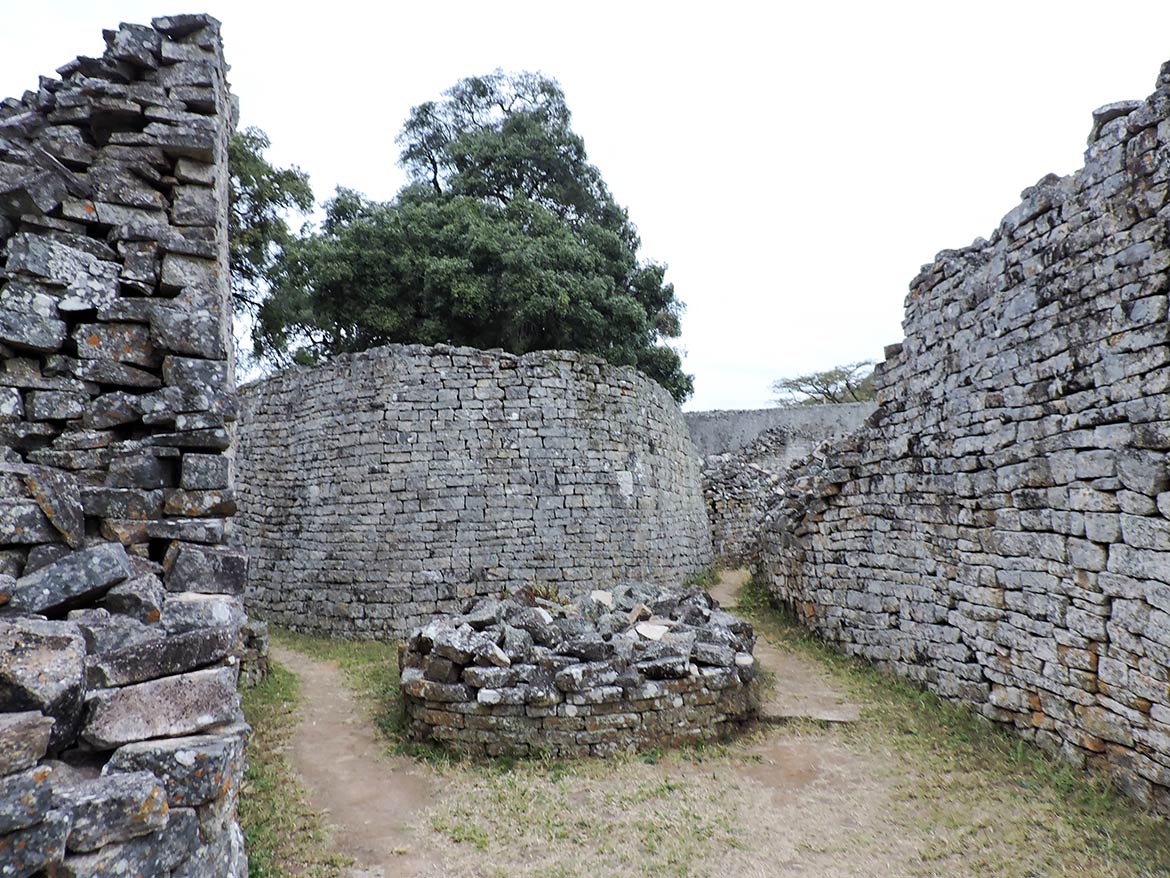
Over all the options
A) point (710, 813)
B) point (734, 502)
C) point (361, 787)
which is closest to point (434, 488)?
point (361, 787)

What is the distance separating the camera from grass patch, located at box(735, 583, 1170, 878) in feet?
13.1

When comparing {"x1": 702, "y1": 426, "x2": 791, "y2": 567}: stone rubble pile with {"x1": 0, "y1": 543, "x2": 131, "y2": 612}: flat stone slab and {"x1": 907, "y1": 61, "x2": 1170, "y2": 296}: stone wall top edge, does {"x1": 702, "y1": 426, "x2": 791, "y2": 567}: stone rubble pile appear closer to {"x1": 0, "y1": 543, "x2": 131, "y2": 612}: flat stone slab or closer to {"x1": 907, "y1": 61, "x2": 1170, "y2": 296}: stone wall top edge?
{"x1": 907, "y1": 61, "x2": 1170, "y2": 296}: stone wall top edge

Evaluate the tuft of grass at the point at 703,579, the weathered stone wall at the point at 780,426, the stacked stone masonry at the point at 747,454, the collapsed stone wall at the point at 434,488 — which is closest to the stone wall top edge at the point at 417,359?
the collapsed stone wall at the point at 434,488

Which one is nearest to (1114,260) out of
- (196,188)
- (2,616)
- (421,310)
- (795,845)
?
(795,845)

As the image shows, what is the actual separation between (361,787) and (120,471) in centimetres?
365

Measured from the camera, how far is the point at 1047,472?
205 inches

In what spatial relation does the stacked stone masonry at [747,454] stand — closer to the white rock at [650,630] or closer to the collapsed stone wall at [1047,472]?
the collapsed stone wall at [1047,472]

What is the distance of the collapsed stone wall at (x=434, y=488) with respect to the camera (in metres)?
10.3

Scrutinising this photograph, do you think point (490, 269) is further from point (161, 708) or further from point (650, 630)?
point (161, 708)

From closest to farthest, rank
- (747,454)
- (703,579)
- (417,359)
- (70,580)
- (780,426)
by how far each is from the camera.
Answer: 1. (70,580)
2. (417,359)
3. (703,579)
4. (747,454)
5. (780,426)

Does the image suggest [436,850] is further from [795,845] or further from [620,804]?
[795,845]

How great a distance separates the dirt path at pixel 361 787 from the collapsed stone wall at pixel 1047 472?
4870mm

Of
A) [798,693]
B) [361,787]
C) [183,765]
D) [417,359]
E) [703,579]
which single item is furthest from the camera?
[703,579]

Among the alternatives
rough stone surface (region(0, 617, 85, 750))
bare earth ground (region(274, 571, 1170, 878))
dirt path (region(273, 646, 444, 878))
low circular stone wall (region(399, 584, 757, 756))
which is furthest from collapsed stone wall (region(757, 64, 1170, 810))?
rough stone surface (region(0, 617, 85, 750))
